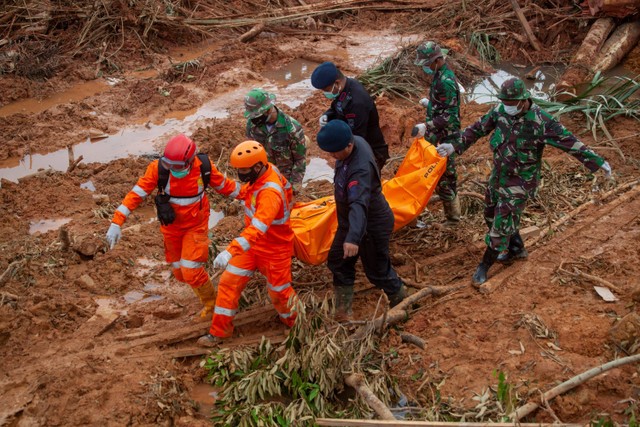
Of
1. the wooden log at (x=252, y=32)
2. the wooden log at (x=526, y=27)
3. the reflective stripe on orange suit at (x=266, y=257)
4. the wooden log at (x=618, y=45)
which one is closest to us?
the reflective stripe on orange suit at (x=266, y=257)

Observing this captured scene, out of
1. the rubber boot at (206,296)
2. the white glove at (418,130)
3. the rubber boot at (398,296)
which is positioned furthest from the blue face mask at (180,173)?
the white glove at (418,130)

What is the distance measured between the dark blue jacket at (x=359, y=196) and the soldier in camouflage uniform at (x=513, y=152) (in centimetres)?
96

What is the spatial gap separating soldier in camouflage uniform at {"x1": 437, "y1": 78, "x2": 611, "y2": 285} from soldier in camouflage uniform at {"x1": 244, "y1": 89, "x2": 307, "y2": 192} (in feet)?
4.34

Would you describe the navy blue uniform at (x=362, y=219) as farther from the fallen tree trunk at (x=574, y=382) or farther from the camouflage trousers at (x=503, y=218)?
the fallen tree trunk at (x=574, y=382)

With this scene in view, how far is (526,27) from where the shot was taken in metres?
11.9

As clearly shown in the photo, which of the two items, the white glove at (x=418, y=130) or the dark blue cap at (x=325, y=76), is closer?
the dark blue cap at (x=325, y=76)

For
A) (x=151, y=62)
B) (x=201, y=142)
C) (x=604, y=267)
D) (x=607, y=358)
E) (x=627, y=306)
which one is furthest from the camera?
(x=151, y=62)

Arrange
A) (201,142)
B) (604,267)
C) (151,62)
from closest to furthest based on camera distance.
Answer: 1. (604,267)
2. (201,142)
3. (151,62)

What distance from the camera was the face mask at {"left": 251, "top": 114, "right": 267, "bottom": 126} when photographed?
5.28 meters

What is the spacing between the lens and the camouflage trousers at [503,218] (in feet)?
15.5

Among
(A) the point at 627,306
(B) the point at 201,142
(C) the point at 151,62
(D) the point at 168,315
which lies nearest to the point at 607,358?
(A) the point at 627,306

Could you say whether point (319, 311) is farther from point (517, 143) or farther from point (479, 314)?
point (517, 143)

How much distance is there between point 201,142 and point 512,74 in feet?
20.5

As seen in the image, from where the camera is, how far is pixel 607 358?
3.84 m
